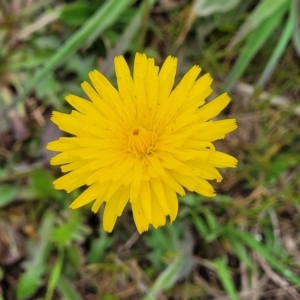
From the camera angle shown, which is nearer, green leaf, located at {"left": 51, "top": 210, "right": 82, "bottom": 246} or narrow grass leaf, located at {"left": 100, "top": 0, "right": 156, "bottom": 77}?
green leaf, located at {"left": 51, "top": 210, "right": 82, "bottom": 246}

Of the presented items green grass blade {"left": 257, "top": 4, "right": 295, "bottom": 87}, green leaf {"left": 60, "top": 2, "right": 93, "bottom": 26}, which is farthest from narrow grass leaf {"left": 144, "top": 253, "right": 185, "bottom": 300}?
green leaf {"left": 60, "top": 2, "right": 93, "bottom": 26}

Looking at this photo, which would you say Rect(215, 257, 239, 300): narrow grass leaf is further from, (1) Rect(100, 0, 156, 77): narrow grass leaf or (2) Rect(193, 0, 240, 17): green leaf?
(2) Rect(193, 0, 240, 17): green leaf

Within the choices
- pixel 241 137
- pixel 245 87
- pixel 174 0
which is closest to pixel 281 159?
pixel 241 137

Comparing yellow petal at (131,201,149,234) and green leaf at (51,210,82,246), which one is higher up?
yellow petal at (131,201,149,234)

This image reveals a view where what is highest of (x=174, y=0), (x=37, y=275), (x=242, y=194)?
(x=174, y=0)

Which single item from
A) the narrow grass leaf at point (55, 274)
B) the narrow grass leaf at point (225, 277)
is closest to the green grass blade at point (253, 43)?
the narrow grass leaf at point (225, 277)

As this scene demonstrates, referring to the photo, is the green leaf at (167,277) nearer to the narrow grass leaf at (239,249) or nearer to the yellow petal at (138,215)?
the narrow grass leaf at (239,249)

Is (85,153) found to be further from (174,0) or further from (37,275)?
(174,0)

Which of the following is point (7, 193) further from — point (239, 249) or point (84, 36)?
point (239, 249)
